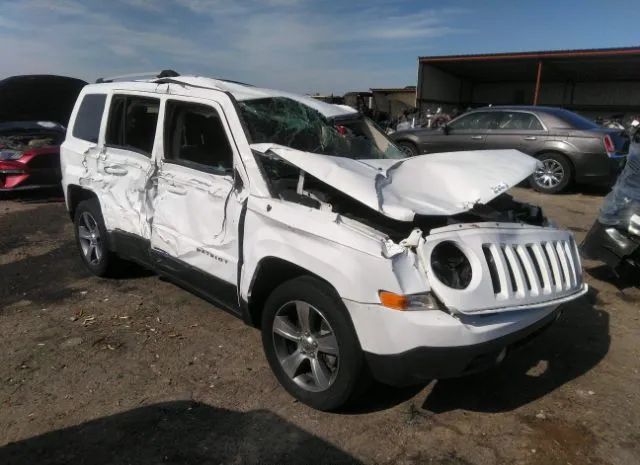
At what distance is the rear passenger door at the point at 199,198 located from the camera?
3301mm

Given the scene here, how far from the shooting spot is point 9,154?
27.8 ft

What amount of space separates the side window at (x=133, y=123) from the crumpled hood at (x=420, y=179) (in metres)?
1.32

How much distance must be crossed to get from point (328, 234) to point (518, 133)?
8462 mm

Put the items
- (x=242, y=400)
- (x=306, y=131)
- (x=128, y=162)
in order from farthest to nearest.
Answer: (x=128, y=162)
(x=306, y=131)
(x=242, y=400)

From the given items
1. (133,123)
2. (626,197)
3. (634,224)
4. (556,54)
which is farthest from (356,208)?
(556,54)

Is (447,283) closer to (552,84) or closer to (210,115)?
(210,115)

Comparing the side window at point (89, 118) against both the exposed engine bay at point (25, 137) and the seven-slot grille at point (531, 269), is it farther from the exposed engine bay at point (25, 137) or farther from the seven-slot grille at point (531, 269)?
the exposed engine bay at point (25, 137)

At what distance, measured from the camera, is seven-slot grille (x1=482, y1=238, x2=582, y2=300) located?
2531mm

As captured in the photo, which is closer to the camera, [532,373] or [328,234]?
[328,234]

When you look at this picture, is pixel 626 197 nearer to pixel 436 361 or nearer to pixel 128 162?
pixel 436 361

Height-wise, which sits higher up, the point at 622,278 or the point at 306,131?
the point at 306,131

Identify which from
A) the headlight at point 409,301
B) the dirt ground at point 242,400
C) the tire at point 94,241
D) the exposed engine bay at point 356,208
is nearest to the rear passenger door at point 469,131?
the dirt ground at point 242,400

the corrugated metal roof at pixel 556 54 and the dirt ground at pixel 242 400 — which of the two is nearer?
the dirt ground at pixel 242 400

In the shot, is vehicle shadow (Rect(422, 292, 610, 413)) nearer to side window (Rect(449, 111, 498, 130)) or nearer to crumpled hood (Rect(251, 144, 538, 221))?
crumpled hood (Rect(251, 144, 538, 221))
